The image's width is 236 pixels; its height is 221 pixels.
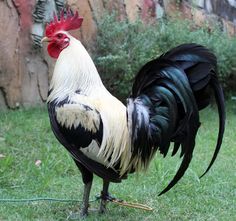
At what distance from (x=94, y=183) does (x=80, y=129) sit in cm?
154

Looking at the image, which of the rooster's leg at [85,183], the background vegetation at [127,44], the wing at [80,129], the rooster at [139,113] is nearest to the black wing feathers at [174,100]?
the rooster at [139,113]

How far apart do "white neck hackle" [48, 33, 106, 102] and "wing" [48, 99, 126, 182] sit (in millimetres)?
116

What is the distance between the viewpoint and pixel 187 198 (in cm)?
458

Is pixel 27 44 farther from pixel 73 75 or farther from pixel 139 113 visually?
pixel 139 113

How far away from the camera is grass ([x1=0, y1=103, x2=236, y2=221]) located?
13.7 feet

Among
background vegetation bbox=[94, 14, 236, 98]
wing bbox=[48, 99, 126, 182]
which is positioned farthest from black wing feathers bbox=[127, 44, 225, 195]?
background vegetation bbox=[94, 14, 236, 98]

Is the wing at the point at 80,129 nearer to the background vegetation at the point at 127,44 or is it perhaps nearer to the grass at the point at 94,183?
the grass at the point at 94,183

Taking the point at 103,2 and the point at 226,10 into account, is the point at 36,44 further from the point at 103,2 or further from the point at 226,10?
the point at 226,10

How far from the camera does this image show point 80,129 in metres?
3.64

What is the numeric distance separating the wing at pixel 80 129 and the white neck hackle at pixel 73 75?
0.38 feet

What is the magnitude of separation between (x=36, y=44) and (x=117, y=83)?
1385 millimetres

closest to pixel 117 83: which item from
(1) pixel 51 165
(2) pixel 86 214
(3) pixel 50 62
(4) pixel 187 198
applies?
(3) pixel 50 62

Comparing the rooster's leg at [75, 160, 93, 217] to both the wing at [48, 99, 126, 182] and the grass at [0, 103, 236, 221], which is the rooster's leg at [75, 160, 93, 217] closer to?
the grass at [0, 103, 236, 221]

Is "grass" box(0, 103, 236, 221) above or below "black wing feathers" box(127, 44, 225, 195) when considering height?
below
